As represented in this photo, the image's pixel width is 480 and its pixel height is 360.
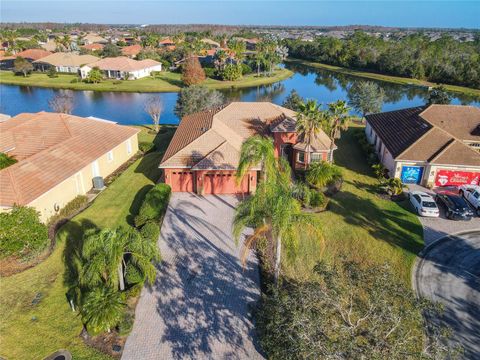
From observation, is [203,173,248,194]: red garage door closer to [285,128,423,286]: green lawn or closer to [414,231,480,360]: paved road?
[285,128,423,286]: green lawn

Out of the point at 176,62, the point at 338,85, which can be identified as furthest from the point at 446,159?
the point at 176,62

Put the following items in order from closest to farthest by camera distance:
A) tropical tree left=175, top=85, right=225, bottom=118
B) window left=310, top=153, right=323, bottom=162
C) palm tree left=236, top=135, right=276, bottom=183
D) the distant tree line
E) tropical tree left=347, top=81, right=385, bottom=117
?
palm tree left=236, top=135, right=276, bottom=183, window left=310, top=153, right=323, bottom=162, tropical tree left=175, top=85, right=225, bottom=118, tropical tree left=347, top=81, right=385, bottom=117, the distant tree line

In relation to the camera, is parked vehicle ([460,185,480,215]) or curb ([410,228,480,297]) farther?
parked vehicle ([460,185,480,215])

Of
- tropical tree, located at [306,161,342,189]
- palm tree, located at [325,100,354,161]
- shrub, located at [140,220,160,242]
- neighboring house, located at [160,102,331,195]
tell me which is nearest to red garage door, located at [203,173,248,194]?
neighboring house, located at [160,102,331,195]

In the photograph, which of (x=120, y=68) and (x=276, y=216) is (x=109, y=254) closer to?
(x=276, y=216)

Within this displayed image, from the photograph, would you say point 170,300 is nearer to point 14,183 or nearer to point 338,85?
point 14,183

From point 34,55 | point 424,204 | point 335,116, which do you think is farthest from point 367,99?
point 34,55
